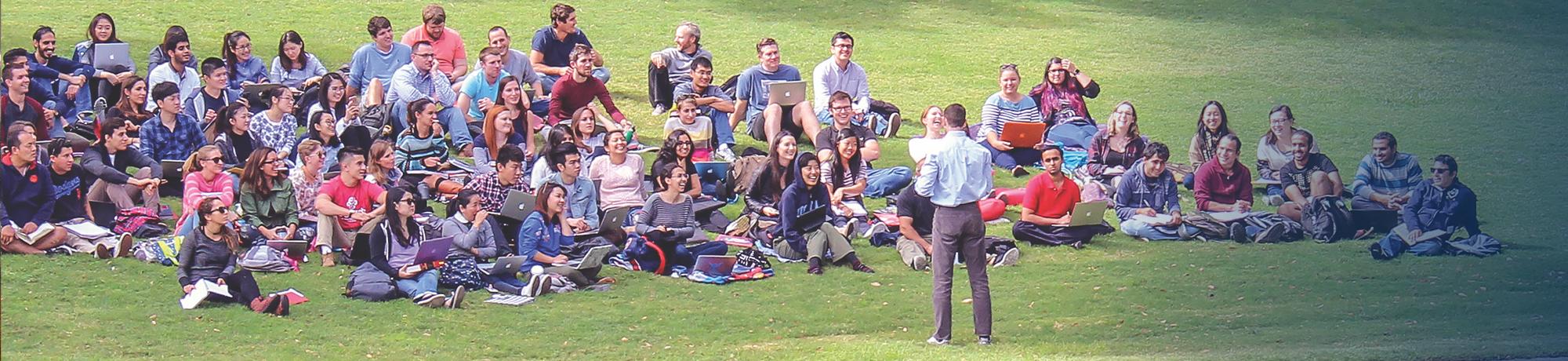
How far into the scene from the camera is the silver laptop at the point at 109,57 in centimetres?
1727

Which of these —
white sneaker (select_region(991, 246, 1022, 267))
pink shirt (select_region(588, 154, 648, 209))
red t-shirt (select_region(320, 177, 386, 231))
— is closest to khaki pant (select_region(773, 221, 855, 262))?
white sneaker (select_region(991, 246, 1022, 267))

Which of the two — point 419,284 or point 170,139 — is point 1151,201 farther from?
point 170,139

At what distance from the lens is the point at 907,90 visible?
21.5m

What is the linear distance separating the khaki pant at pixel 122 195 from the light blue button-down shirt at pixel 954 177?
20.7 feet

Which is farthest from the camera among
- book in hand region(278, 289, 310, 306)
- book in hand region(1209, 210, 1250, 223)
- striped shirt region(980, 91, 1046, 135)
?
striped shirt region(980, 91, 1046, 135)

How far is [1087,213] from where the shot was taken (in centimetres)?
1451

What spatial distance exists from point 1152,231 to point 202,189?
7.32 m

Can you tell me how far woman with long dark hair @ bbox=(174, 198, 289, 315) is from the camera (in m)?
11.8

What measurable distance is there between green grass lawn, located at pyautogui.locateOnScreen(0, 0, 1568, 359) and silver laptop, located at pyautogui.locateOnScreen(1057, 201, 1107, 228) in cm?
24

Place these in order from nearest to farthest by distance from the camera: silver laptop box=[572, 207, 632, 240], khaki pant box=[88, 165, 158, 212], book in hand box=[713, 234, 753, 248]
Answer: khaki pant box=[88, 165, 158, 212] < silver laptop box=[572, 207, 632, 240] < book in hand box=[713, 234, 753, 248]

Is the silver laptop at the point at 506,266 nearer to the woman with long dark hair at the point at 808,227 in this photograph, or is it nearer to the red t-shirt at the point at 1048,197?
the woman with long dark hair at the point at 808,227

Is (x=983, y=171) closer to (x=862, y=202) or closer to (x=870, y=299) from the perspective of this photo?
(x=870, y=299)

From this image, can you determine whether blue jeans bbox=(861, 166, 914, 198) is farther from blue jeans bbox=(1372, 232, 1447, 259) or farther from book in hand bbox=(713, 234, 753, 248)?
blue jeans bbox=(1372, 232, 1447, 259)

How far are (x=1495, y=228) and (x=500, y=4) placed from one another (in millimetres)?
14167
